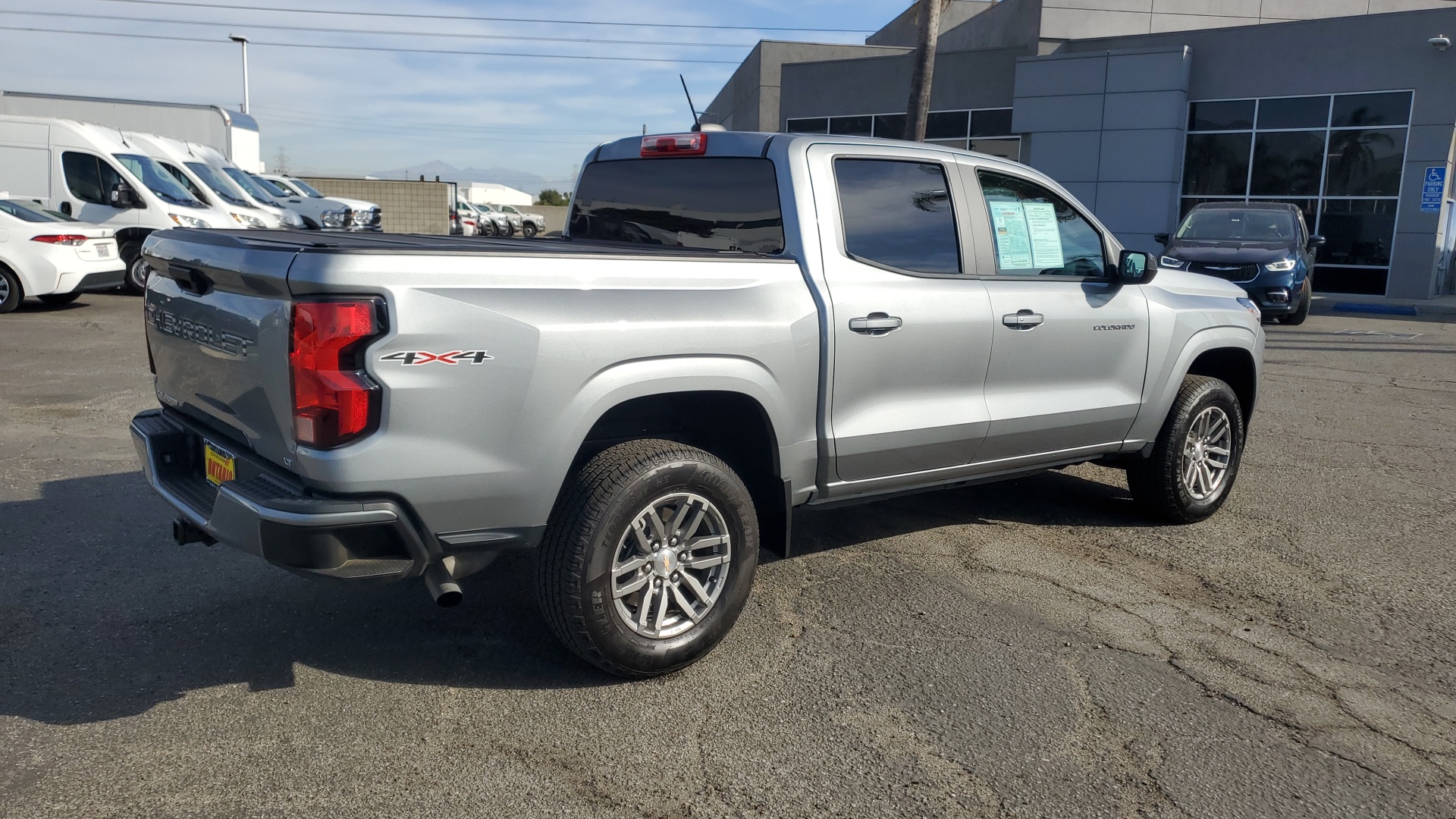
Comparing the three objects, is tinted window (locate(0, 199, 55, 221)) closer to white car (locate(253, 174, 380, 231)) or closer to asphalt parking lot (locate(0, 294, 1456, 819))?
white car (locate(253, 174, 380, 231))

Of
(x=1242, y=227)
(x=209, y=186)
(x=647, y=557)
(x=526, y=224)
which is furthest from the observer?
(x=526, y=224)

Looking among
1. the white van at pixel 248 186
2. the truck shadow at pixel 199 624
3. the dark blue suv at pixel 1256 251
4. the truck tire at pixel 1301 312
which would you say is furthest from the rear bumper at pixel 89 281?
the truck tire at pixel 1301 312

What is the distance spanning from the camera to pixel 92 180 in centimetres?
1602

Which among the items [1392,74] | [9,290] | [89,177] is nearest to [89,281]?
[9,290]

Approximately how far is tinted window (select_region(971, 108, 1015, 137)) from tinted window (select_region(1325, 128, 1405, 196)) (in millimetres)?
7656

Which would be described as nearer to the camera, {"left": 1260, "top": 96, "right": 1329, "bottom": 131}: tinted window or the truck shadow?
the truck shadow

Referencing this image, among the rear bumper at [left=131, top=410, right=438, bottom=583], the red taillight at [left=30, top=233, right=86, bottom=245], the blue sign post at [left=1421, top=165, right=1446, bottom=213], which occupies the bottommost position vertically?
the rear bumper at [left=131, top=410, right=438, bottom=583]

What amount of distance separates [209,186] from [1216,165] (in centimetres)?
1982

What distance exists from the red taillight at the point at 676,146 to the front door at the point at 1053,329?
1.19m

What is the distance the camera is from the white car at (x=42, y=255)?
13.3 m

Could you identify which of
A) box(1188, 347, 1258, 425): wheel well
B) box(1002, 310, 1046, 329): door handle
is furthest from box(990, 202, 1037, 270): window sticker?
box(1188, 347, 1258, 425): wheel well

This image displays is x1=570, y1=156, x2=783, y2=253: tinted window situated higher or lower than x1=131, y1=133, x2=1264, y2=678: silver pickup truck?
higher

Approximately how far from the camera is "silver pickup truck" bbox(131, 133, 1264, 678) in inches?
125

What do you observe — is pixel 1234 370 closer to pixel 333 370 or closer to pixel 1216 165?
pixel 333 370
